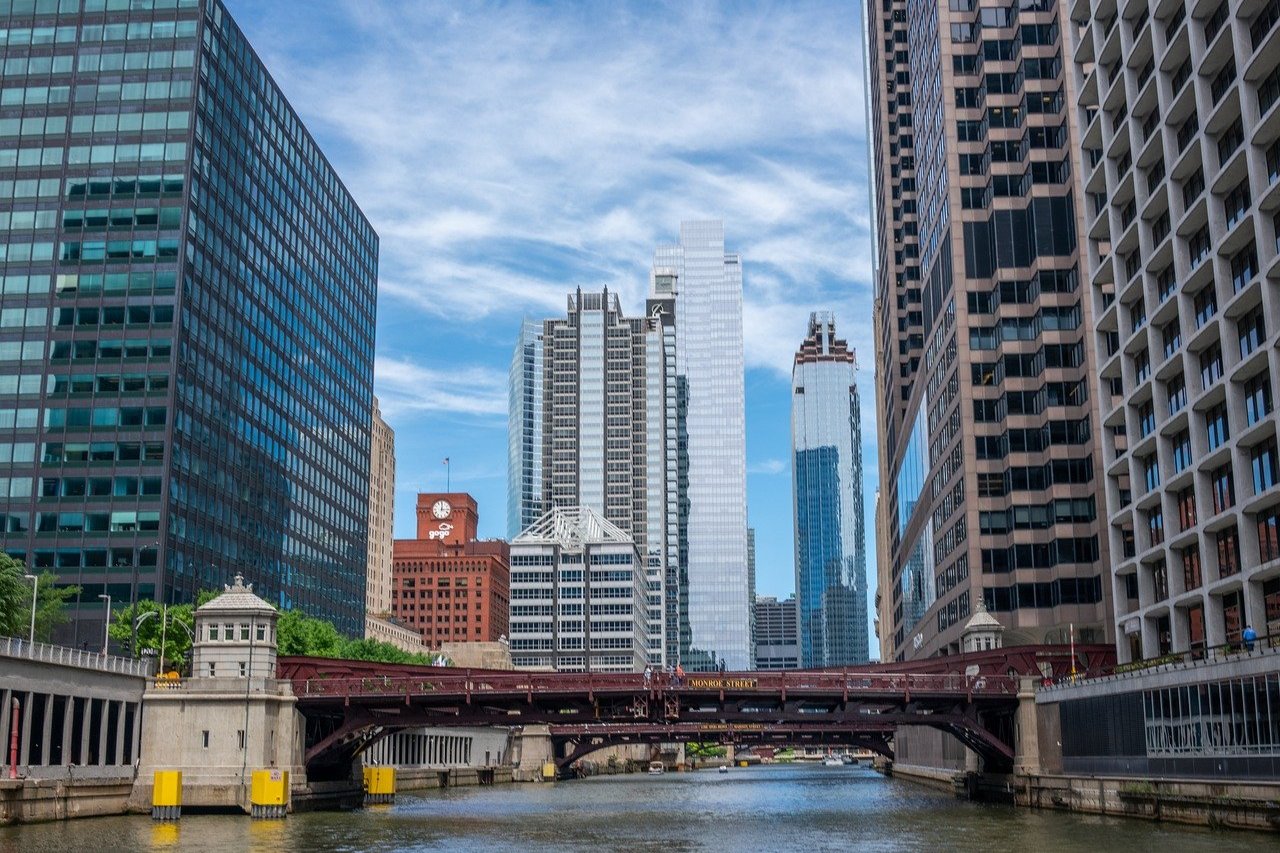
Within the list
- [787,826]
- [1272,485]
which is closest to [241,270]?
[787,826]

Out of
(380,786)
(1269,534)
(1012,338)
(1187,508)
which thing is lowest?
(380,786)

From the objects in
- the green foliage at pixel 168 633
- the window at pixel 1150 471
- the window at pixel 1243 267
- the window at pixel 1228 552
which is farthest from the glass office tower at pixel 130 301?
the window at pixel 1243 267

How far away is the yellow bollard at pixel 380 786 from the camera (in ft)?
343

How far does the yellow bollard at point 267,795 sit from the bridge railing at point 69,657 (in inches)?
472

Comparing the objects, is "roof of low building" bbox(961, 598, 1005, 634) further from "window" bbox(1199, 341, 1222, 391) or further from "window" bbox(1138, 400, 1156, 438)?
"window" bbox(1199, 341, 1222, 391)

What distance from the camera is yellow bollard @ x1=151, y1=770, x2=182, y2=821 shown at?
8062 cm

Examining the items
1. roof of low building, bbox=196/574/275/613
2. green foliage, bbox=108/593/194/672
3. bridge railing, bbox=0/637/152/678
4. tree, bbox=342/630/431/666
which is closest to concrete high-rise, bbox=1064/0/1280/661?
roof of low building, bbox=196/574/275/613

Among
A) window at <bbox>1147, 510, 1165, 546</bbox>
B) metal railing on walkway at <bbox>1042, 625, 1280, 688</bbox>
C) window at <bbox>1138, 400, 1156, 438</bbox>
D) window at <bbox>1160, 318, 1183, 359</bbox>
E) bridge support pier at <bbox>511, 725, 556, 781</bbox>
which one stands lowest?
bridge support pier at <bbox>511, 725, 556, 781</bbox>

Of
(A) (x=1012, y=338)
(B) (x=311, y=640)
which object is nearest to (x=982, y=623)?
→ (A) (x=1012, y=338)

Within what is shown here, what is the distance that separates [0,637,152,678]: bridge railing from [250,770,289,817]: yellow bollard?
11976 millimetres

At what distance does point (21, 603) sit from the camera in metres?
102

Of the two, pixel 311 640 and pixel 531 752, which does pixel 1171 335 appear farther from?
pixel 531 752

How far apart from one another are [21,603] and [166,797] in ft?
94.2

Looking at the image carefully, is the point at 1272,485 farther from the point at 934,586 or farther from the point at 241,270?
the point at 241,270
